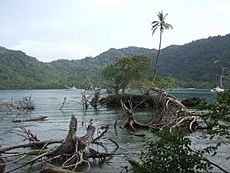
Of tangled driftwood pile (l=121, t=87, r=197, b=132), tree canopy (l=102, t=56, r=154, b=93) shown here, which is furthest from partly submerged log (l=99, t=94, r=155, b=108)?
tangled driftwood pile (l=121, t=87, r=197, b=132)

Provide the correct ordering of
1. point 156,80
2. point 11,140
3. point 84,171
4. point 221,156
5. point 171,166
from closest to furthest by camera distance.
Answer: point 171,166 → point 84,171 → point 221,156 → point 11,140 → point 156,80

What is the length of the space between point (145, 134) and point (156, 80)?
2941 centimetres

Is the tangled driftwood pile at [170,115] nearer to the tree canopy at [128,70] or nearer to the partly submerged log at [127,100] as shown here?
the partly submerged log at [127,100]

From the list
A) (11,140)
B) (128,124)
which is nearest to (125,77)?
(128,124)

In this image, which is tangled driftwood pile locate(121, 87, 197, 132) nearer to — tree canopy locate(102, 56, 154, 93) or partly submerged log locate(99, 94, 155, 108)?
partly submerged log locate(99, 94, 155, 108)

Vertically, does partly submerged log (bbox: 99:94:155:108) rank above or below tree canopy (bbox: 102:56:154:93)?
below

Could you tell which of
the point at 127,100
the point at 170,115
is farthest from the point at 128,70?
the point at 170,115

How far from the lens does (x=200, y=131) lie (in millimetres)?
38406

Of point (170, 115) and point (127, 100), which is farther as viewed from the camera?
point (127, 100)

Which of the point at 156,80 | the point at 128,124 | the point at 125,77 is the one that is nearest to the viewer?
the point at 128,124

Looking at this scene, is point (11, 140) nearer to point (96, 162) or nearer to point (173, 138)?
point (96, 162)

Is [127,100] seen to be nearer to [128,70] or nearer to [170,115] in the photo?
[128,70]

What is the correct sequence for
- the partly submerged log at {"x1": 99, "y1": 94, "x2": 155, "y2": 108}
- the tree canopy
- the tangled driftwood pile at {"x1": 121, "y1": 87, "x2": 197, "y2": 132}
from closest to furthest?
the tangled driftwood pile at {"x1": 121, "y1": 87, "x2": 197, "y2": 132} < the partly submerged log at {"x1": 99, "y1": 94, "x2": 155, "y2": 108} < the tree canopy

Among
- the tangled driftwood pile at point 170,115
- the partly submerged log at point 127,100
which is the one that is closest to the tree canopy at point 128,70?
the partly submerged log at point 127,100
